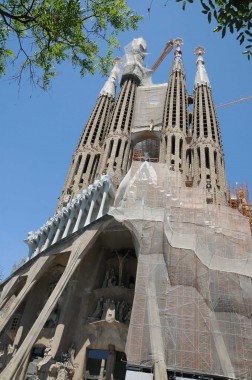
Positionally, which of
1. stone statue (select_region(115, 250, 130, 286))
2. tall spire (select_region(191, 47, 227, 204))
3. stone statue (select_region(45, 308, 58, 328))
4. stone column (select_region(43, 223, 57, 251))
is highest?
tall spire (select_region(191, 47, 227, 204))

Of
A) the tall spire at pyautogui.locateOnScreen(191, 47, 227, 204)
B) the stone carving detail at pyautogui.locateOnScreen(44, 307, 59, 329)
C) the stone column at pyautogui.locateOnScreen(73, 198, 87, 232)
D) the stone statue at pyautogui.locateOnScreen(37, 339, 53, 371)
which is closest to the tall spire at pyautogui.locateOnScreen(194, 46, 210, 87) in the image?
the tall spire at pyautogui.locateOnScreen(191, 47, 227, 204)

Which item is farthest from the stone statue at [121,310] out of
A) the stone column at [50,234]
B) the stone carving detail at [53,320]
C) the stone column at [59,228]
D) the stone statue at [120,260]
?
the stone column at [50,234]

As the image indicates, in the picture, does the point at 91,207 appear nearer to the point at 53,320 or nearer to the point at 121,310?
the point at 121,310

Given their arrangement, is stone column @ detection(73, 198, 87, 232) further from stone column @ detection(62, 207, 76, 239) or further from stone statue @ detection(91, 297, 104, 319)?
stone statue @ detection(91, 297, 104, 319)

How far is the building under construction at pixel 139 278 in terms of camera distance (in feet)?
35.2

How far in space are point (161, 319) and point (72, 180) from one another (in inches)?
580

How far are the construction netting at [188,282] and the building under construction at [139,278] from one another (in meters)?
0.04

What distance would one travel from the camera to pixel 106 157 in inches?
971

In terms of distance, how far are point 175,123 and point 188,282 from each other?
55.2 feet

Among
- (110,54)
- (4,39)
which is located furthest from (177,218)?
(4,39)

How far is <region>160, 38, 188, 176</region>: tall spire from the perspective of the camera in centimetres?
2367

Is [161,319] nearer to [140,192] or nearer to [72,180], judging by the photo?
[140,192]

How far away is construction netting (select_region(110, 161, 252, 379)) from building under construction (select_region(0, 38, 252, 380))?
39 millimetres

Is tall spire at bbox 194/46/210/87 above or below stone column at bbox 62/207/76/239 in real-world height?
above
